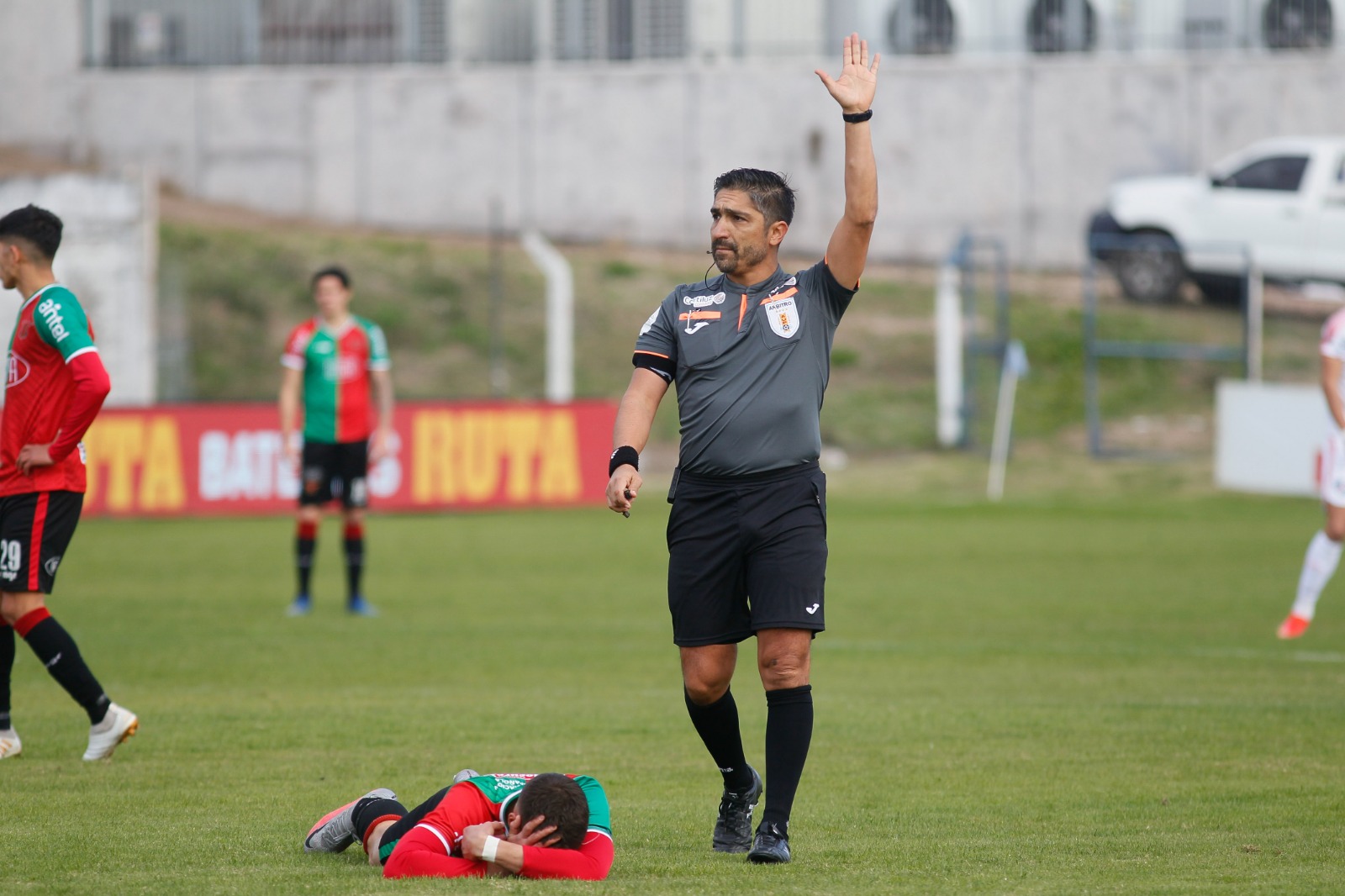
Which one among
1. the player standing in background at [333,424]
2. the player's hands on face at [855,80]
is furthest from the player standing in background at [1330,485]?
the player standing in background at [333,424]

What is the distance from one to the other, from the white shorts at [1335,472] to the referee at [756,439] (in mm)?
6370

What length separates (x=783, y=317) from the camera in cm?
555

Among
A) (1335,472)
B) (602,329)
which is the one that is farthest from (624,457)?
(602,329)

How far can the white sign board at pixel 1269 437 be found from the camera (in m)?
20.4

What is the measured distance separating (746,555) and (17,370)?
11.9ft

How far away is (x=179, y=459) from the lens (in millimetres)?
19359

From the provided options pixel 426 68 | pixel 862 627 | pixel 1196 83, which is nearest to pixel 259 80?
pixel 426 68

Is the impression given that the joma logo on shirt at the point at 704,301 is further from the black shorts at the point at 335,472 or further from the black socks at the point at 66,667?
the black shorts at the point at 335,472

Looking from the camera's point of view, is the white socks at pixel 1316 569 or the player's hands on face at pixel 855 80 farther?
the white socks at pixel 1316 569

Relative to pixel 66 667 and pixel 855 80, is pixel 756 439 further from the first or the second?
pixel 66 667

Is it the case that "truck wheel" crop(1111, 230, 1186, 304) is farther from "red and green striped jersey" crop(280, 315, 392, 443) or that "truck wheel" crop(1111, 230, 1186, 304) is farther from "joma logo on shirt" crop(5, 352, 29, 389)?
"joma logo on shirt" crop(5, 352, 29, 389)

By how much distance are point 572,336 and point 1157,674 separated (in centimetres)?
2031

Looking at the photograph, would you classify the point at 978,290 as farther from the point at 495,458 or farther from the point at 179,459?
the point at 179,459

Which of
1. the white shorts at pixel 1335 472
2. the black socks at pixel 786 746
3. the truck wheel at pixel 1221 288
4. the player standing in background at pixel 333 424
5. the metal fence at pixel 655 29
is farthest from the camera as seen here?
the metal fence at pixel 655 29
